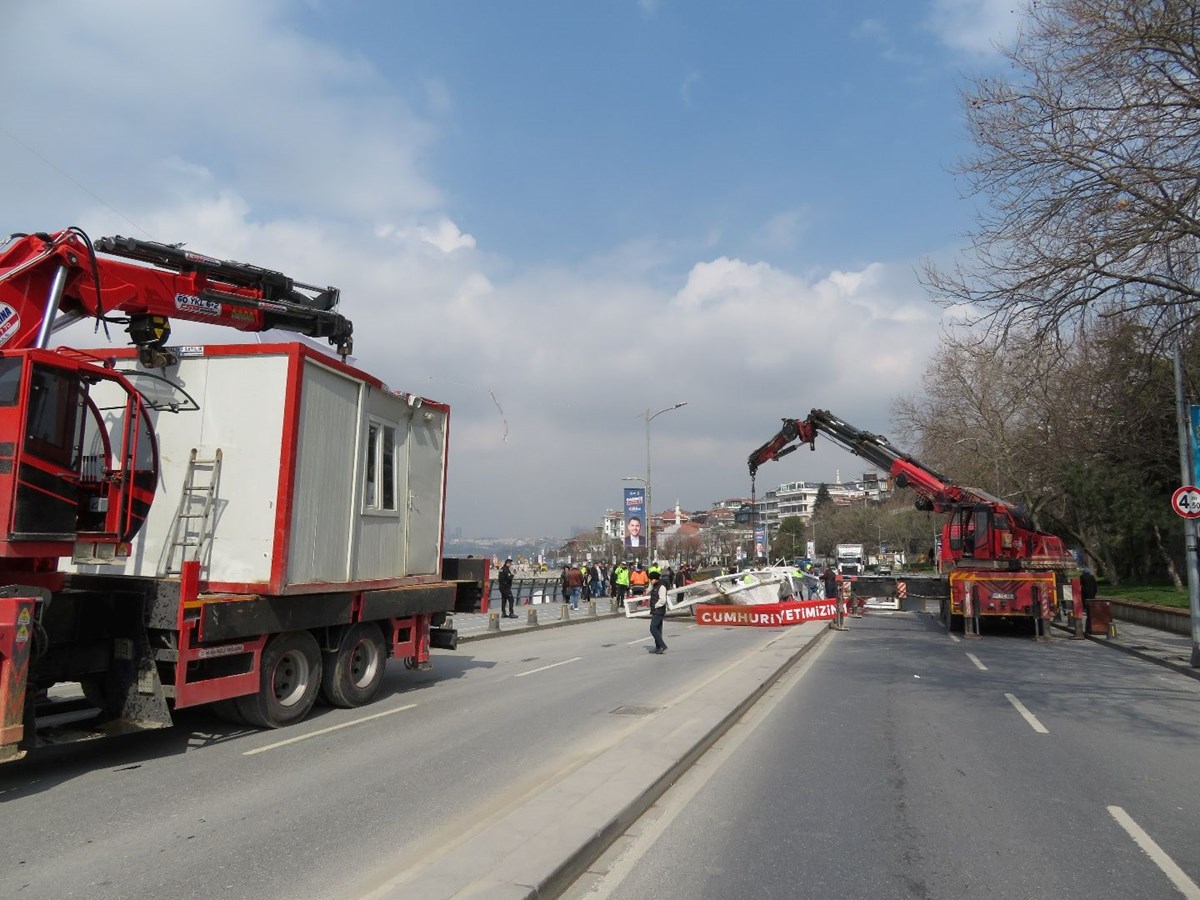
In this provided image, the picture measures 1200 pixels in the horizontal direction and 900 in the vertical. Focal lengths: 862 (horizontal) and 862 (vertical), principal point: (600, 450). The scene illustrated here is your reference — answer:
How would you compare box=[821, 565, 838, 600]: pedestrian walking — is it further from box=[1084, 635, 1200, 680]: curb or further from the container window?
the container window

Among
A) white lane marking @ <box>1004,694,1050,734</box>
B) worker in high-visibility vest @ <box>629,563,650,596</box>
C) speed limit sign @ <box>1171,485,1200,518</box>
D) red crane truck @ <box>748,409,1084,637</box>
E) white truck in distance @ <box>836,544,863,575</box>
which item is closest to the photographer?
white lane marking @ <box>1004,694,1050,734</box>

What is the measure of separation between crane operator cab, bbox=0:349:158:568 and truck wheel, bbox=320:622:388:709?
3.03 metres

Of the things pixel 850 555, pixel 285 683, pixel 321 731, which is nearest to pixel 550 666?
pixel 285 683

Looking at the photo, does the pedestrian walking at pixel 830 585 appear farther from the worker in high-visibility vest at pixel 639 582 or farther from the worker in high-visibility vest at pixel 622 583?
the worker in high-visibility vest at pixel 622 583

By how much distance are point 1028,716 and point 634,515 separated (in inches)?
1102

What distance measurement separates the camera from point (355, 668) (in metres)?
10.8

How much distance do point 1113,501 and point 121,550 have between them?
124 feet

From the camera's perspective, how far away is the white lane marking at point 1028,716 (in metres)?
9.55

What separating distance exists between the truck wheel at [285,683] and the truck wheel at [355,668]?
0.84ft

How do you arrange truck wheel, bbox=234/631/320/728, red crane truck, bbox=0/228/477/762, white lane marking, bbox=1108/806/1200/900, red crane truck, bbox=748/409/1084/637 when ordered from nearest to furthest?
white lane marking, bbox=1108/806/1200/900 → red crane truck, bbox=0/228/477/762 → truck wheel, bbox=234/631/320/728 → red crane truck, bbox=748/409/1084/637

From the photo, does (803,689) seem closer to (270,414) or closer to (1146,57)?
(270,414)

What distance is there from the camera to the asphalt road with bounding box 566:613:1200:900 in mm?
4988

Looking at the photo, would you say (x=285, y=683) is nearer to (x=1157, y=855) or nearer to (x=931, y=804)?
(x=931, y=804)

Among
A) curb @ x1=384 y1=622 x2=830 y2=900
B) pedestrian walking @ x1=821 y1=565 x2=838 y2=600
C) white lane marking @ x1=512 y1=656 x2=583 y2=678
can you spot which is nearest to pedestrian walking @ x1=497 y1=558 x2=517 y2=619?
white lane marking @ x1=512 y1=656 x2=583 y2=678
